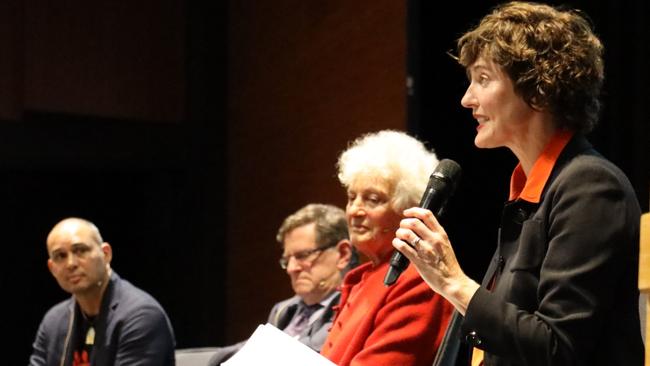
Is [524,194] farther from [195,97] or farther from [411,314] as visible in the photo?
[195,97]

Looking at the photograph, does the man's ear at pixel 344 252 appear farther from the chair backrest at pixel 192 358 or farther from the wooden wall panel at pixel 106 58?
the wooden wall panel at pixel 106 58

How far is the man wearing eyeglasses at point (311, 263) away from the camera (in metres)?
3.40

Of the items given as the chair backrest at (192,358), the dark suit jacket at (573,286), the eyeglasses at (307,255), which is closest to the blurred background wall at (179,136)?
the chair backrest at (192,358)

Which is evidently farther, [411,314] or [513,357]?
[411,314]

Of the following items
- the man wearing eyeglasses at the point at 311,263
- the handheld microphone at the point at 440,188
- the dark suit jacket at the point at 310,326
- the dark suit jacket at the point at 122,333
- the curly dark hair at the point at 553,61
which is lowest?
the dark suit jacket at the point at 122,333

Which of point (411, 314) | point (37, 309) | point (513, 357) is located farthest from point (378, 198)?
point (37, 309)

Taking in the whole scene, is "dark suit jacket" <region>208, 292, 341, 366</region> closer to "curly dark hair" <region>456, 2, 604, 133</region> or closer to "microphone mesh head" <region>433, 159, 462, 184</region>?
"microphone mesh head" <region>433, 159, 462, 184</region>

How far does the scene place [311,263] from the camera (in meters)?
3.43

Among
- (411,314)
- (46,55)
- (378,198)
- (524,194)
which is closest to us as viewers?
(524,194)

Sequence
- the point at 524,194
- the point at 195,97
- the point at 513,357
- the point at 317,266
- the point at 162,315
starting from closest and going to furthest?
the point at 513,357
the point at 524,194
the point at 317,266
the point at 162,315
the point at 195,97

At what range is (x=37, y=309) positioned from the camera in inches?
237

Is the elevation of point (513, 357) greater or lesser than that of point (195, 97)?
lesser

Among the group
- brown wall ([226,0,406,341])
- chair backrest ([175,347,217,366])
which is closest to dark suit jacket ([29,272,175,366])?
chair backrest ([175,347,217,366])

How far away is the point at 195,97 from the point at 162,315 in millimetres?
2502
